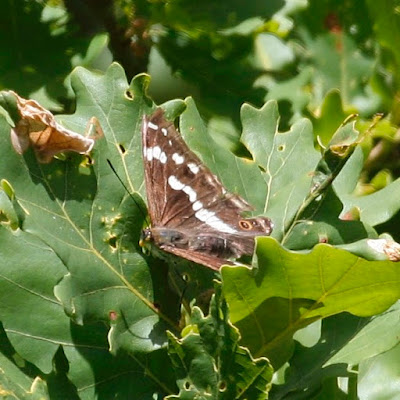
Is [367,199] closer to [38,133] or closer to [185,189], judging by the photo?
[185,189]

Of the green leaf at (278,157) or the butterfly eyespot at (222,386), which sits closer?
Answer: the butterfly eyespot at (222,386)

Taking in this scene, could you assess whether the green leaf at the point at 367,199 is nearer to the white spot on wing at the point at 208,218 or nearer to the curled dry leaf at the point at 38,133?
the white spot on wing at the point at 208,218

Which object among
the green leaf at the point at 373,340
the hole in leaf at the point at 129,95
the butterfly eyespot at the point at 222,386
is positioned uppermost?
the hole in leaf at the point at 129,95

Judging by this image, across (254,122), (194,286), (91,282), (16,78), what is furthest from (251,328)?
(16,78)

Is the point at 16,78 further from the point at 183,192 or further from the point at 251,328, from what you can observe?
the point at 251,328

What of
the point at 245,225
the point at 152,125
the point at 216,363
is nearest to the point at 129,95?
the point at 152,125

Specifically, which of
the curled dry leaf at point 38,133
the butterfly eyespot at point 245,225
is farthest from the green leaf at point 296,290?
the curled dry leaf at point 38,133

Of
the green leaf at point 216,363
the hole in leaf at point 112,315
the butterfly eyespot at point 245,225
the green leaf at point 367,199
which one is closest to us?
the green leaf at point 216,363

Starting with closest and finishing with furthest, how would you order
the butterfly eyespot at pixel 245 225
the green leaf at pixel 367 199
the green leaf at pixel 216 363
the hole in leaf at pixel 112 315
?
1. the green leaf at pixel 216 363
2. the hole in leaf at pixel 112 315
3. the butterfly eyespot at pixel 245 225
4. the green leaf at pixel 367 199
